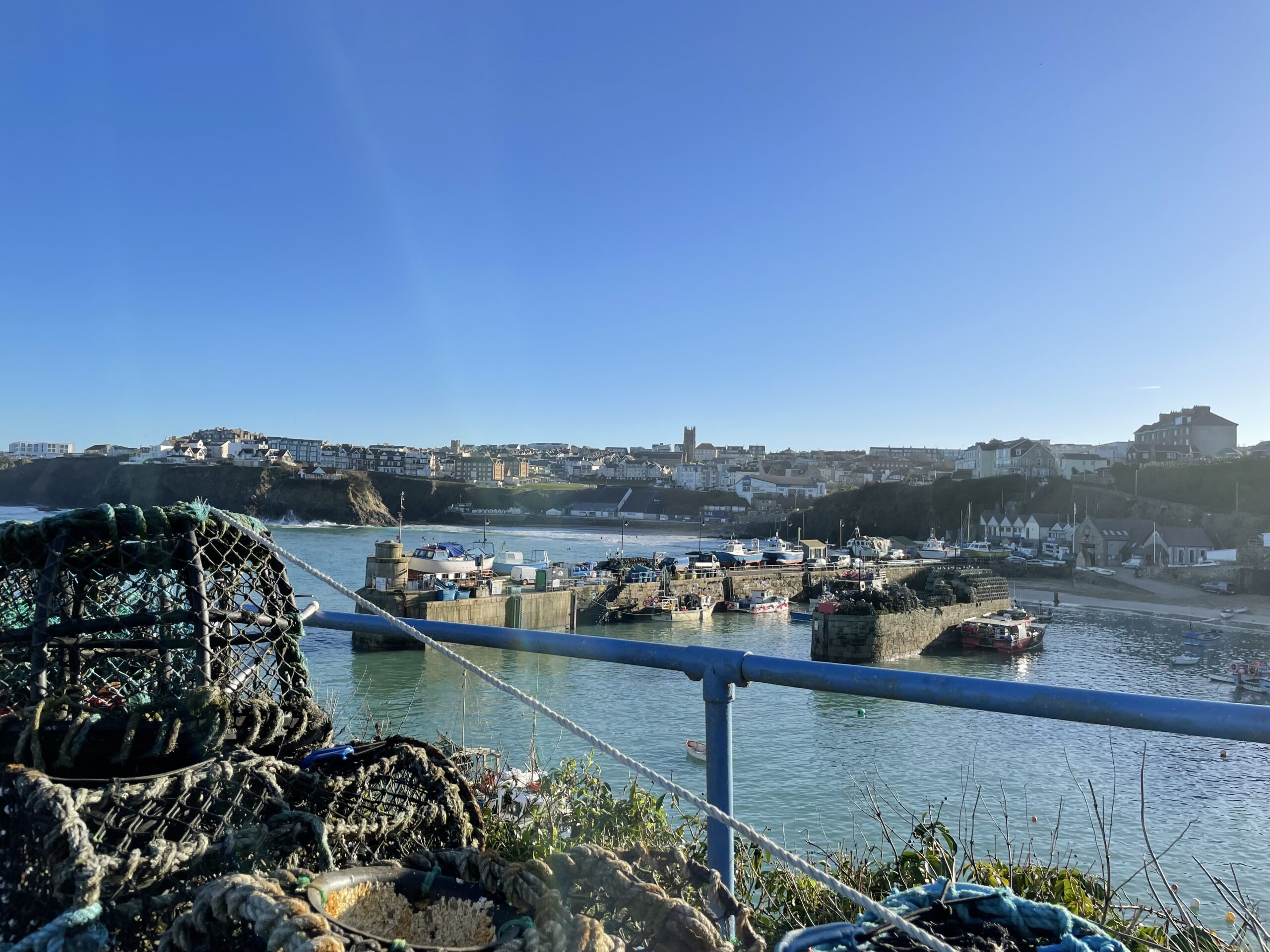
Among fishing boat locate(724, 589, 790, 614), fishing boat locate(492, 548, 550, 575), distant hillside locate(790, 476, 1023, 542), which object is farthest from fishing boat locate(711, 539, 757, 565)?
distant hillside locate(790, 476, 1023, 542)

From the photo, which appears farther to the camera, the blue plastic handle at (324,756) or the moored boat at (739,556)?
the moored boat at (739,556)

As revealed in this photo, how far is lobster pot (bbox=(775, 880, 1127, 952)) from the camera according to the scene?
3.76ft

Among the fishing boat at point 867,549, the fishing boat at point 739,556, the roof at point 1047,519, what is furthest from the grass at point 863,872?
the roof at point 1047,519

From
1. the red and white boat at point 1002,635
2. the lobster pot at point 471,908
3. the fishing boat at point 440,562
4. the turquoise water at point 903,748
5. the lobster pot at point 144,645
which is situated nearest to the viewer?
the lobster pot at point 471,908

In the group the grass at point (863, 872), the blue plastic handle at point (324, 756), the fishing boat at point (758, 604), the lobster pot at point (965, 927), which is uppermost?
the blue plastic handle at point (324, 756)

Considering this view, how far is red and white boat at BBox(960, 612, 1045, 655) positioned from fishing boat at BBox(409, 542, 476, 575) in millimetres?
19013

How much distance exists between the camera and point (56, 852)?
122 centimetres

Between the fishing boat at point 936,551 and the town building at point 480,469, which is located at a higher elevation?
the town building at point 480,469

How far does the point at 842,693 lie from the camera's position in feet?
4.77

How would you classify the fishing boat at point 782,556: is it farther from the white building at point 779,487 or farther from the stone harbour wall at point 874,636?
the white building at point 779,487

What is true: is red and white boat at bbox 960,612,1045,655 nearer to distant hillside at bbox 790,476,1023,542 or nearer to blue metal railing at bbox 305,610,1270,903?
blue metal railing at bbox 305,610,1270,903

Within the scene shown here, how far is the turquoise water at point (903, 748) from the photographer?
33.2 feet

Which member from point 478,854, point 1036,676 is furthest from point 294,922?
point 1036,676

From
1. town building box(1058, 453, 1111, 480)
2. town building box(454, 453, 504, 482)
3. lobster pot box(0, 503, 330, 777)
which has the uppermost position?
town building box(1058, 453, 1111, 480)
